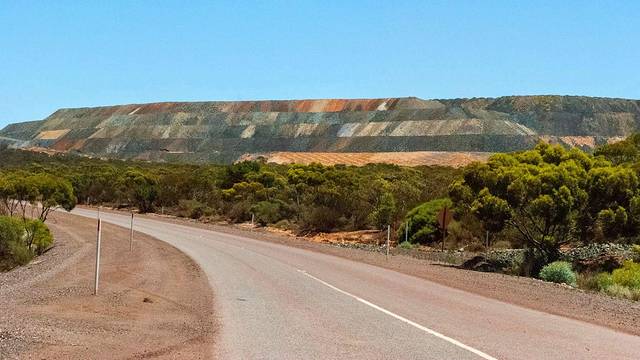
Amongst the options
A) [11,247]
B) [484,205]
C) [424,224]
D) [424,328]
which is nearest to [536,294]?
[424,328]

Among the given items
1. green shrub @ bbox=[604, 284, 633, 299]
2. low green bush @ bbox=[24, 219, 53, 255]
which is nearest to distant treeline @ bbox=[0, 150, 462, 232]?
low green bush @ bbox=[24, 219, 53, 255]

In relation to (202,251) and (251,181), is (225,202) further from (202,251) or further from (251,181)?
(202,251)

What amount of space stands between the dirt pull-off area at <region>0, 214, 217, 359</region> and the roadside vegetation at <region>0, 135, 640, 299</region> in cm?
1087

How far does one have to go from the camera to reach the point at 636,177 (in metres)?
25.3

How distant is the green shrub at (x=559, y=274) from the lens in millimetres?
21945

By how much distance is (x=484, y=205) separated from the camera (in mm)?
25594

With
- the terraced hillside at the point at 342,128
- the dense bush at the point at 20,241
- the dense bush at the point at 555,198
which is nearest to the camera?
the dense bush at the point at 555,198

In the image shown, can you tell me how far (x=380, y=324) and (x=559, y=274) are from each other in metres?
12.2

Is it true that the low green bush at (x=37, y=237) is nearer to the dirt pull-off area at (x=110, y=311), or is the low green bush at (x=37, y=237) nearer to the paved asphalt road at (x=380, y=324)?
the dirt pull-off area at (x=110, y=311)

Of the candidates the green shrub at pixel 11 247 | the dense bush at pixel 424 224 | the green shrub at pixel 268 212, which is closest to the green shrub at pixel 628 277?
the dense bush at pixel 424 224

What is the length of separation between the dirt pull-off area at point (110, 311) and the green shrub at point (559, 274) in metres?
10.4

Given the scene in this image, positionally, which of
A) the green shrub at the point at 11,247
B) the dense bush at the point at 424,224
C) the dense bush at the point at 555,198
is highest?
the dense bush at the point at 555,198

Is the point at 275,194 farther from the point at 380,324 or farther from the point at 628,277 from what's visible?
the point at 380,324

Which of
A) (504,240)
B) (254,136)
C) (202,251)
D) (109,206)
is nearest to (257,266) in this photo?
(202,251)
